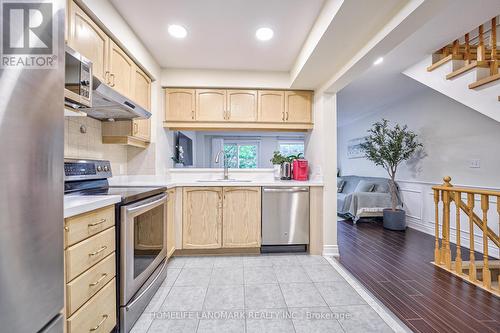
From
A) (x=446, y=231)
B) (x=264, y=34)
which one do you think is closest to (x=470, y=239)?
(x=446, y=231)

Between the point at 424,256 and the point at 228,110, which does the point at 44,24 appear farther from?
the point at 424,256

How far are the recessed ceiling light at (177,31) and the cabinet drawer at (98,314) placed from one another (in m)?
2.12

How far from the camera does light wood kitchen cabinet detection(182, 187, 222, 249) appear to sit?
2.68 meters

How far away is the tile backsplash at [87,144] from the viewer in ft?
5.99

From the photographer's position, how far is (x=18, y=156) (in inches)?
24.4

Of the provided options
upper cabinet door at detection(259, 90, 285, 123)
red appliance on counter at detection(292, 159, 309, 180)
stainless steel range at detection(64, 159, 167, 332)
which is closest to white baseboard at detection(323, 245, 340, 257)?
red appliance on counter at detection(292, 159, 309, 180)

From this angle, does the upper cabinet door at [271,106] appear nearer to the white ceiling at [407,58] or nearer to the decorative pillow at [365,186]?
the white ceiling at [407,58]

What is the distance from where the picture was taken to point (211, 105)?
3021mm

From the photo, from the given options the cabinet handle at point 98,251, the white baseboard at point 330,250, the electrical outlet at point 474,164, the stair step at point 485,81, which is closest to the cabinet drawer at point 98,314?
the cabinet handle at point 98,251

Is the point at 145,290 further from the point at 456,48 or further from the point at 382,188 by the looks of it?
the point at 382,188

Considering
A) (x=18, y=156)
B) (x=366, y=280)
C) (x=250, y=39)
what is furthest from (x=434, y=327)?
(x=250, y=39)

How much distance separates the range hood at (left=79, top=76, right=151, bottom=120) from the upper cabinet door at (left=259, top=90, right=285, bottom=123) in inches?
60.2

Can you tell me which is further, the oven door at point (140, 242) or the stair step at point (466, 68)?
the stair step at point (466, 68)

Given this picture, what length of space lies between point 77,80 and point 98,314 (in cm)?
128
